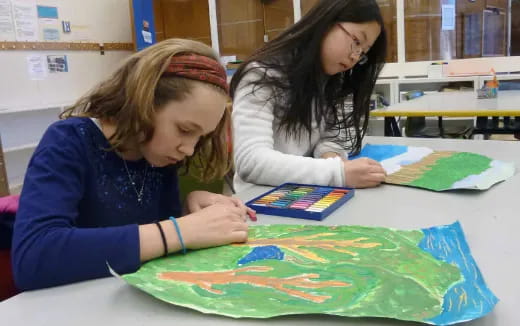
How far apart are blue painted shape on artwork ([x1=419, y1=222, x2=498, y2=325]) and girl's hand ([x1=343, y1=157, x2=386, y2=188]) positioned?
0.95ft

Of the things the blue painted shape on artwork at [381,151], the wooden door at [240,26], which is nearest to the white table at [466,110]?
the blue painted shape on artwork at [381,151]

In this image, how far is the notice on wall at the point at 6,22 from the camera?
146 inches

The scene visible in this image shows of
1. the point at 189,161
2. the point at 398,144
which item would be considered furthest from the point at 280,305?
the point at 398,144

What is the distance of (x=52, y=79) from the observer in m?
4.17

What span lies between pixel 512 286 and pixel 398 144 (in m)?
0.96

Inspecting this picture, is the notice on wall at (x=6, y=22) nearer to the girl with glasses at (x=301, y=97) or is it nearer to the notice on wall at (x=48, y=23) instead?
the notice on wall at (x=48, y=23)

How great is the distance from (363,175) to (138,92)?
53 centimetres

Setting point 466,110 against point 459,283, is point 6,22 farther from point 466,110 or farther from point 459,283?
point 459,283

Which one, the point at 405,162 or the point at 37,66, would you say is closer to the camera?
the point at 405,162

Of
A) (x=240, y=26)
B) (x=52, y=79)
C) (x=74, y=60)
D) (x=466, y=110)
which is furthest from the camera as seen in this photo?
(x=240, y=26)

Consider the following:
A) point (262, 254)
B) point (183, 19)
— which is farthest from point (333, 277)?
point (183, 19)

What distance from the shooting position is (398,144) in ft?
4.84

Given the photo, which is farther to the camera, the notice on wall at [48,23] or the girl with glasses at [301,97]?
the notice on wall at [48,23]

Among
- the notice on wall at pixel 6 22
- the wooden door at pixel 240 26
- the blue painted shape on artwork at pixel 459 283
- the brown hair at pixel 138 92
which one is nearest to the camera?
the blue painted shape on artwork at pixel 459 283
